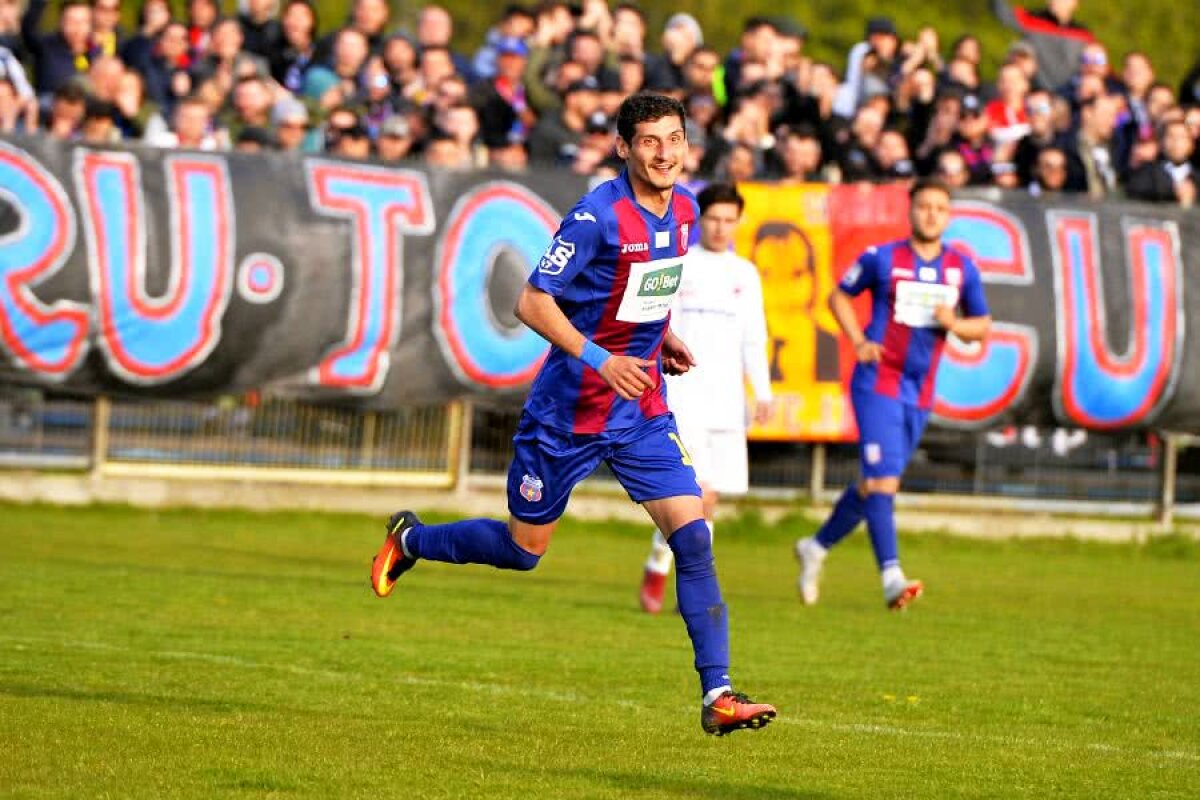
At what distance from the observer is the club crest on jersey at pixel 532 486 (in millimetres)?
8680

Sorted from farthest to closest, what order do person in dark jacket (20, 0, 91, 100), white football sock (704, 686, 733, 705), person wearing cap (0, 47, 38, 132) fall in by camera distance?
1. person in dark jacket (20, 0, 91, 100)
2. person wearing cap (0, 47, 38, 132)
3. white football sock (704, 686, 733, 705)

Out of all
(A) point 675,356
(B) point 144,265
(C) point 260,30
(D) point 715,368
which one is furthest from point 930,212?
(C) point 260,30

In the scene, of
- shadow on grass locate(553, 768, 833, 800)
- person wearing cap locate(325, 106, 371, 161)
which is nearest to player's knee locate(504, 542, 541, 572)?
shadow on grass locate(553, 768, 833, 800)

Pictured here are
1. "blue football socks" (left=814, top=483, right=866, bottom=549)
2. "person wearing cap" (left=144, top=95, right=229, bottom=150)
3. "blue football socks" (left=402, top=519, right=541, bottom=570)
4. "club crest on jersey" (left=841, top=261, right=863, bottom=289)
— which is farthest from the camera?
"person wearing cap" (left=144, top=95, right=229, bottom=150)

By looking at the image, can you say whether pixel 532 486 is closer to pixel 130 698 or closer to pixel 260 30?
pixel 130 698

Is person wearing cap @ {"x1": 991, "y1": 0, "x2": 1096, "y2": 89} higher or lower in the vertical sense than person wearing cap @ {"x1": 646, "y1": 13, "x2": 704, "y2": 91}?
higher

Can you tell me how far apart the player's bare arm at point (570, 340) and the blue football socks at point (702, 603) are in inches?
24.1

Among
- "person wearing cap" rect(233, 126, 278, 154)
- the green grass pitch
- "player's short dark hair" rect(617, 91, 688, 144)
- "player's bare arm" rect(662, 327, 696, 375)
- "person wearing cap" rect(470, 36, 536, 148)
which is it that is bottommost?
the green grass pitch

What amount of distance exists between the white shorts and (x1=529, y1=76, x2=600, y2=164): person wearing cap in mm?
7213

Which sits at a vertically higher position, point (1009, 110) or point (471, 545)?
point (1009, 110)

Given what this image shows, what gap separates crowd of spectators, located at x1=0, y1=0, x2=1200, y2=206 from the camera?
63.6ft

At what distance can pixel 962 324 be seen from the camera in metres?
13.6

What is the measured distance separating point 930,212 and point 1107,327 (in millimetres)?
7083

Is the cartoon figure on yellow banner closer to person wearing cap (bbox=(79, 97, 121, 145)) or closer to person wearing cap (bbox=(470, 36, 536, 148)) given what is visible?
person wearing cap (bbox=(470, 36, 536, 148))
